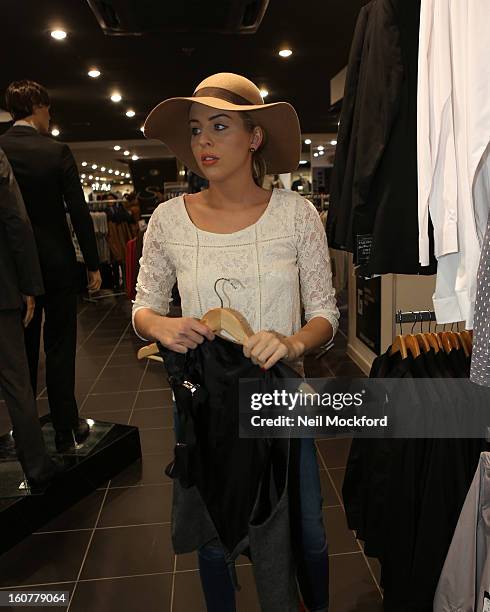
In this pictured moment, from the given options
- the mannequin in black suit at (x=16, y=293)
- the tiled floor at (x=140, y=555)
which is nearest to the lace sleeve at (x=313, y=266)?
the tiled floor at (x=140, y=555)

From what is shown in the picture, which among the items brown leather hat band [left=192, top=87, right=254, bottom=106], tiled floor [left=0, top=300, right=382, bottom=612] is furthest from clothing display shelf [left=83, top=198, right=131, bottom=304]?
brown leather hat band [left=192, top=87, right=254, bottom=106]

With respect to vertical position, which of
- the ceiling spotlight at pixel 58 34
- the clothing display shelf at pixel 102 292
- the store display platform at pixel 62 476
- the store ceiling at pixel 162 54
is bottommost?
the store display platform at pixel 62 476

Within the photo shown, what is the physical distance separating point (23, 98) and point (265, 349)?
2.03 m

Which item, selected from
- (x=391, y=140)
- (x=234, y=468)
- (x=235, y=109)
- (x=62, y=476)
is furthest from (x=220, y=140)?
(x=62, y=476)

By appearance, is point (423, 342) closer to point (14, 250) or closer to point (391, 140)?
point (391, 140)

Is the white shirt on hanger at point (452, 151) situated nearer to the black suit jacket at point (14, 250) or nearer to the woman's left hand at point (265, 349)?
the woman's left hand at point (265, 349)

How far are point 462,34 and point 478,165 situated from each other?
0.96 ft

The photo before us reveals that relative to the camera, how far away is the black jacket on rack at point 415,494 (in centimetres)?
153

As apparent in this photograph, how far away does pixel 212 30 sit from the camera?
2932 millimetres

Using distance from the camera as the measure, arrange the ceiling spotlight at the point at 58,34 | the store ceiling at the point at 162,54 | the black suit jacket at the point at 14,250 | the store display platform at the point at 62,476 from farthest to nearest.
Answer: the ceiling spotlight at the point at 58,34 → the store ceiling at the point at 162,54 → the store display platform at the point at 62,476 → the black suit jacket at the point at 14,250

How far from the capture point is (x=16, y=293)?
213 cm

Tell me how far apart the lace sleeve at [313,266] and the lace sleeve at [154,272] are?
0.37m

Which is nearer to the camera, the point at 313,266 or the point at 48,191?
the point at 313,266

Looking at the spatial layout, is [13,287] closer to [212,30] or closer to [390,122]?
[390,122]
